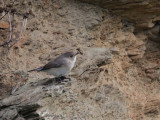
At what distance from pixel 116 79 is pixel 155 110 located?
52.4 inches

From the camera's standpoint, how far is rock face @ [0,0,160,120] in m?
4.43

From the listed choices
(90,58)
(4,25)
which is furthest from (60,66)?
(4,25)

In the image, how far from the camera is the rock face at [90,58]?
4.43 meters

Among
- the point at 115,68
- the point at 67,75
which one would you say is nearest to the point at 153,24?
the point at 115,68

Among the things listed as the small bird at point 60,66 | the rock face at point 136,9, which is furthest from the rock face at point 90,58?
the small bird at point 60,66

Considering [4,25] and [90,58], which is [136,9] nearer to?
[90,58]

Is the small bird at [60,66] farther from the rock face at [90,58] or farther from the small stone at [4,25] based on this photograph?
the small stone at [4,25]

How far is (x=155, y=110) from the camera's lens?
6387mm

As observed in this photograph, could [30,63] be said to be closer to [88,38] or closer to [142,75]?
[88,38]

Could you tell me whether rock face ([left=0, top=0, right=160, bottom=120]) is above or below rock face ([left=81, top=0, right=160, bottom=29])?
below

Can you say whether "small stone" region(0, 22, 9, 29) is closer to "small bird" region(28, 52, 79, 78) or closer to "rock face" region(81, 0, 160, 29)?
"small bird" region(28, 52, 79, 78)

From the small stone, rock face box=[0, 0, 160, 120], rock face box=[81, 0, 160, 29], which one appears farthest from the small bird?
rock face box=[81, 0, 160, 29]

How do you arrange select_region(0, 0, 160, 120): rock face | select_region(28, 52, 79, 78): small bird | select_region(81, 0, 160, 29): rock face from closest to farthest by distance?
select_region(0, 0, 160, 120): rock face, select_region(28, 52, 79, 78): small bird, select_region(81, 0, 160, 29): rock face

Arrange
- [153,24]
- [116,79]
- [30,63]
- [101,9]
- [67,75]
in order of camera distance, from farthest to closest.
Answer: [153,24]
[101,9]
[116,79]
[30,63]
[67,75]
